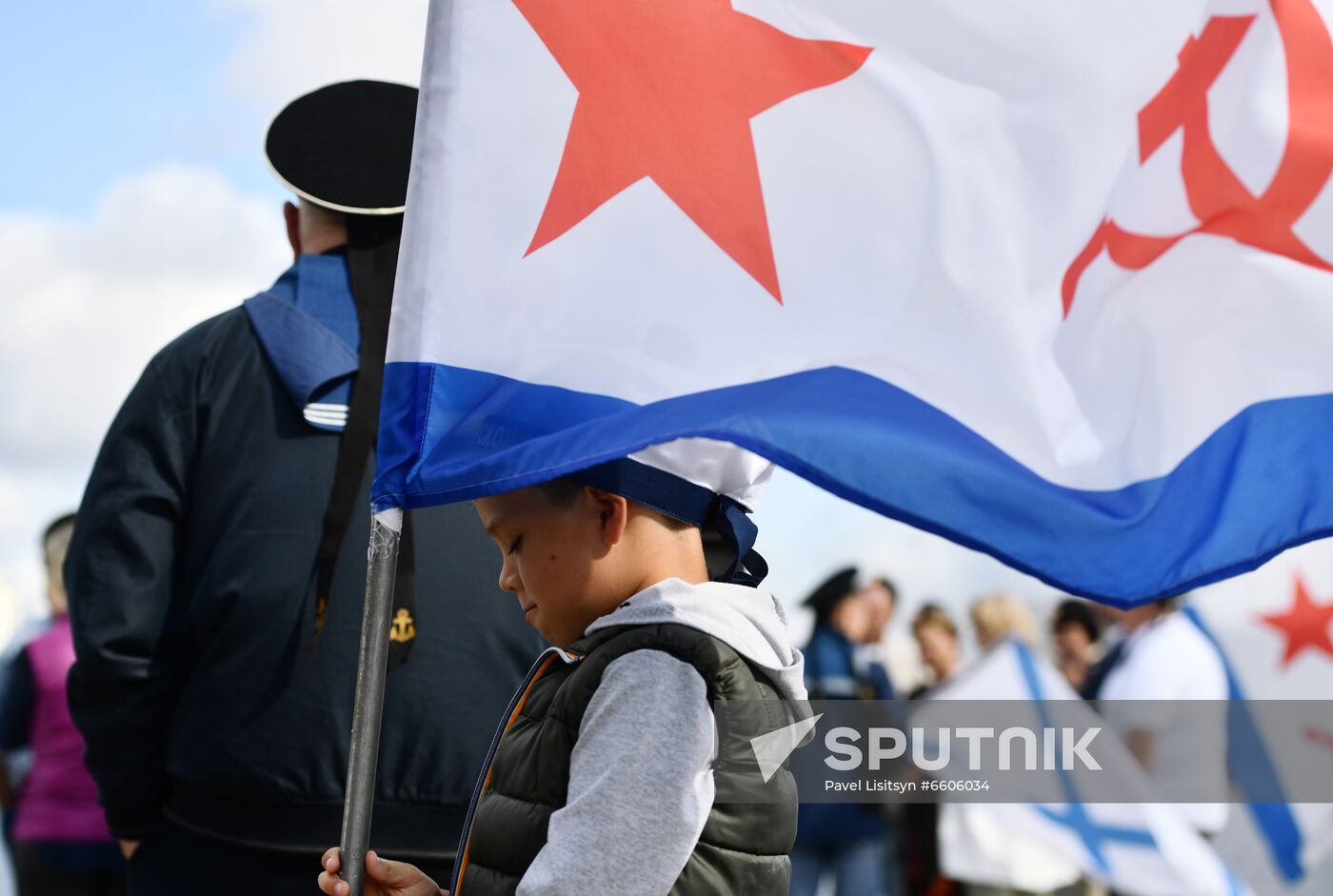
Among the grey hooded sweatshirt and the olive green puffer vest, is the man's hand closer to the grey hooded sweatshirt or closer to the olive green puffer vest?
the olive green puffer vest

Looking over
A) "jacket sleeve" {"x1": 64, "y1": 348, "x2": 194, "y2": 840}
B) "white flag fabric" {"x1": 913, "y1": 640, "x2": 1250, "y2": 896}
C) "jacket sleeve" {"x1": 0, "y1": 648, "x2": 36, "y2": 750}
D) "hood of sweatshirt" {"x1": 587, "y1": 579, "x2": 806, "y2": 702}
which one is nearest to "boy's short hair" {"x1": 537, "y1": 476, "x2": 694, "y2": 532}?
"hood of sweatshirt" {"x1": 587, "y1": 579, "x2": 806, "y2": 702}

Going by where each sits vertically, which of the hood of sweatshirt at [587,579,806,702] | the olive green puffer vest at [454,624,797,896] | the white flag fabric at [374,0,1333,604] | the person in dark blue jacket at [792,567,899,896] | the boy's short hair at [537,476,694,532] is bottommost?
the person in dark blue jacket at [792,567,899,896]

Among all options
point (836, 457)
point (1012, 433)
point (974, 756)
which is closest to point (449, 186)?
point (836, 457)

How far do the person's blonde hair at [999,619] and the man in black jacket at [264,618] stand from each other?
15.4 feet

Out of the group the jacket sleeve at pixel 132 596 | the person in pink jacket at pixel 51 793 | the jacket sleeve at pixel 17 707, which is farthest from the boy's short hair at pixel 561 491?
the jacket sleeve at pixel 17 707

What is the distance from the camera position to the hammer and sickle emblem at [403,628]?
9.23ft

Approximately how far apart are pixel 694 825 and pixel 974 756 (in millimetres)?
1374

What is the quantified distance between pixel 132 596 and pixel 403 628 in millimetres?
500

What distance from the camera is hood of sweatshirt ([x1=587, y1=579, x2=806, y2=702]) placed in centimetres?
198

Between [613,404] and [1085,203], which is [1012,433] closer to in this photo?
[1085,203]

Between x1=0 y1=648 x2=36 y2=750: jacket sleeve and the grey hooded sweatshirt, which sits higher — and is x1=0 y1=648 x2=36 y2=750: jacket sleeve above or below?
below

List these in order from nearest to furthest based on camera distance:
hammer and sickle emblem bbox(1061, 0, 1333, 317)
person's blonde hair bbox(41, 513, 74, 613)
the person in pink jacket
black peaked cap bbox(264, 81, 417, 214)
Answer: hammer and sickle emblem bbox(1061, 0, 1333, 317) < black peaked cap bbox(264, 81, 417, 214) < the person in pink jacket < person's blonde hair bbox(41, 513, 74, 613)

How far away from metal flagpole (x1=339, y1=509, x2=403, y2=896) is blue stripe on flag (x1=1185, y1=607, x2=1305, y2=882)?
471 cm

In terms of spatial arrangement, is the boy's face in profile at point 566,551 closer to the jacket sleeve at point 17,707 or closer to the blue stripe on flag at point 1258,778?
the jacket sleeve at point 17,707
